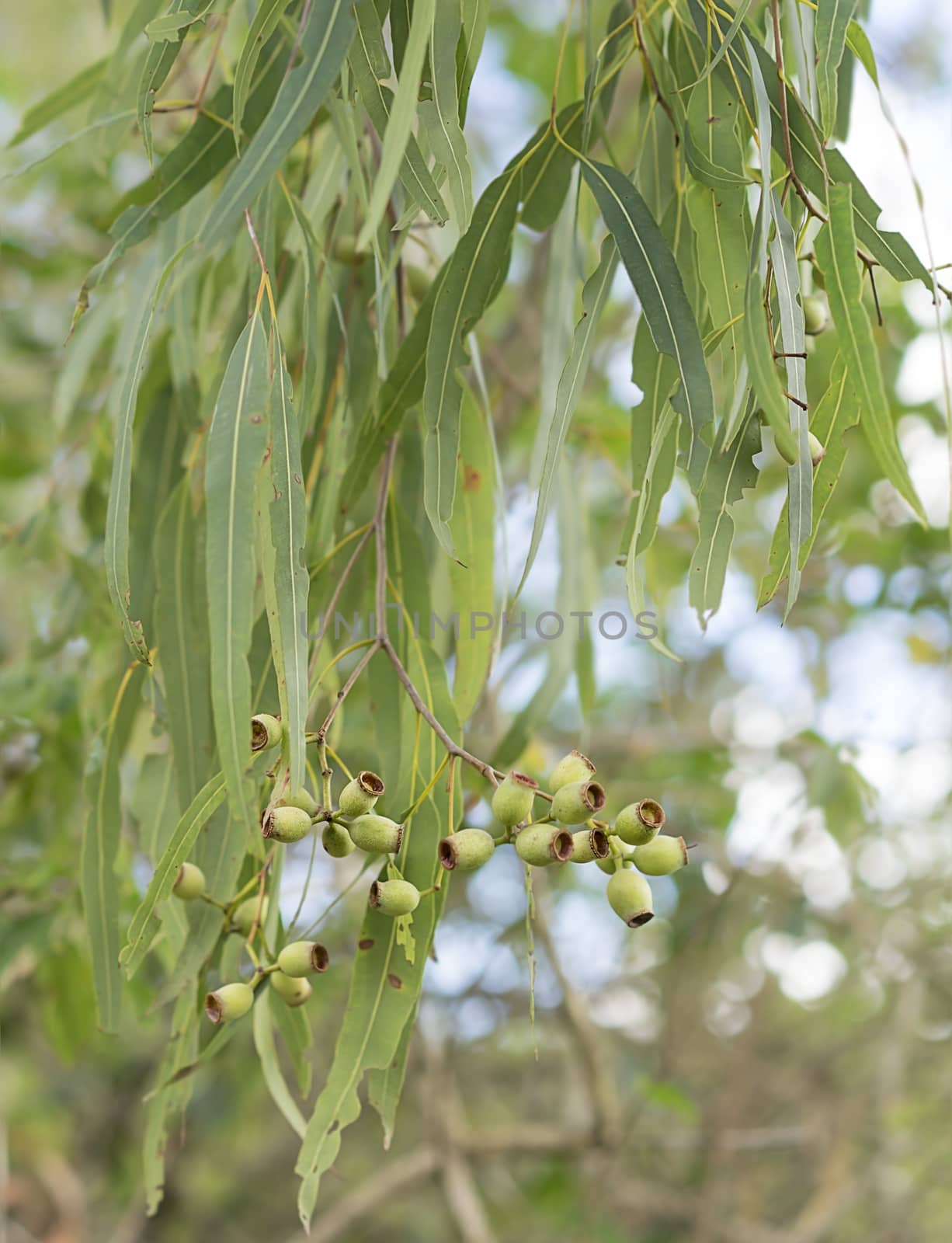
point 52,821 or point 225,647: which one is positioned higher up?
point 225,647

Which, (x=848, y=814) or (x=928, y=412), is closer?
(x=848, y=814)

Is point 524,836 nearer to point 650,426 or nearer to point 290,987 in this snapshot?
point 290,987

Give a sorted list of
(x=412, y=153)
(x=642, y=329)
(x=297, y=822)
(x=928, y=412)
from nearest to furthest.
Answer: (x=297, y=822) → (x=412, y=153) → (x=642, y=329) → (x=928, y=412)

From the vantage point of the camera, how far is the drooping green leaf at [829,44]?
59cm

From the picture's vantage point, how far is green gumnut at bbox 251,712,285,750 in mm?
577

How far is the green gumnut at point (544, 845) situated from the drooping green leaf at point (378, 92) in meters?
0.33

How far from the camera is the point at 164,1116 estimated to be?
0.70 meters

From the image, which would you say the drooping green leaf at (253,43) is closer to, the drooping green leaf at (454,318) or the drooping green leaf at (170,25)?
the drooping green leaf at (170,25)

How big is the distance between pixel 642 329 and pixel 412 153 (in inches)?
7.9

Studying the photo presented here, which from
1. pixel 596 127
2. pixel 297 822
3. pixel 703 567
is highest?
pixel 596 127

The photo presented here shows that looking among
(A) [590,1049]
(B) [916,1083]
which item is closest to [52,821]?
(A) [590,1049]

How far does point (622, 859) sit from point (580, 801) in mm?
67

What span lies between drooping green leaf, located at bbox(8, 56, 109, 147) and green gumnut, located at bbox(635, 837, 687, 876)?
96cm

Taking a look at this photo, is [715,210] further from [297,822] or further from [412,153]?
[297,822]
